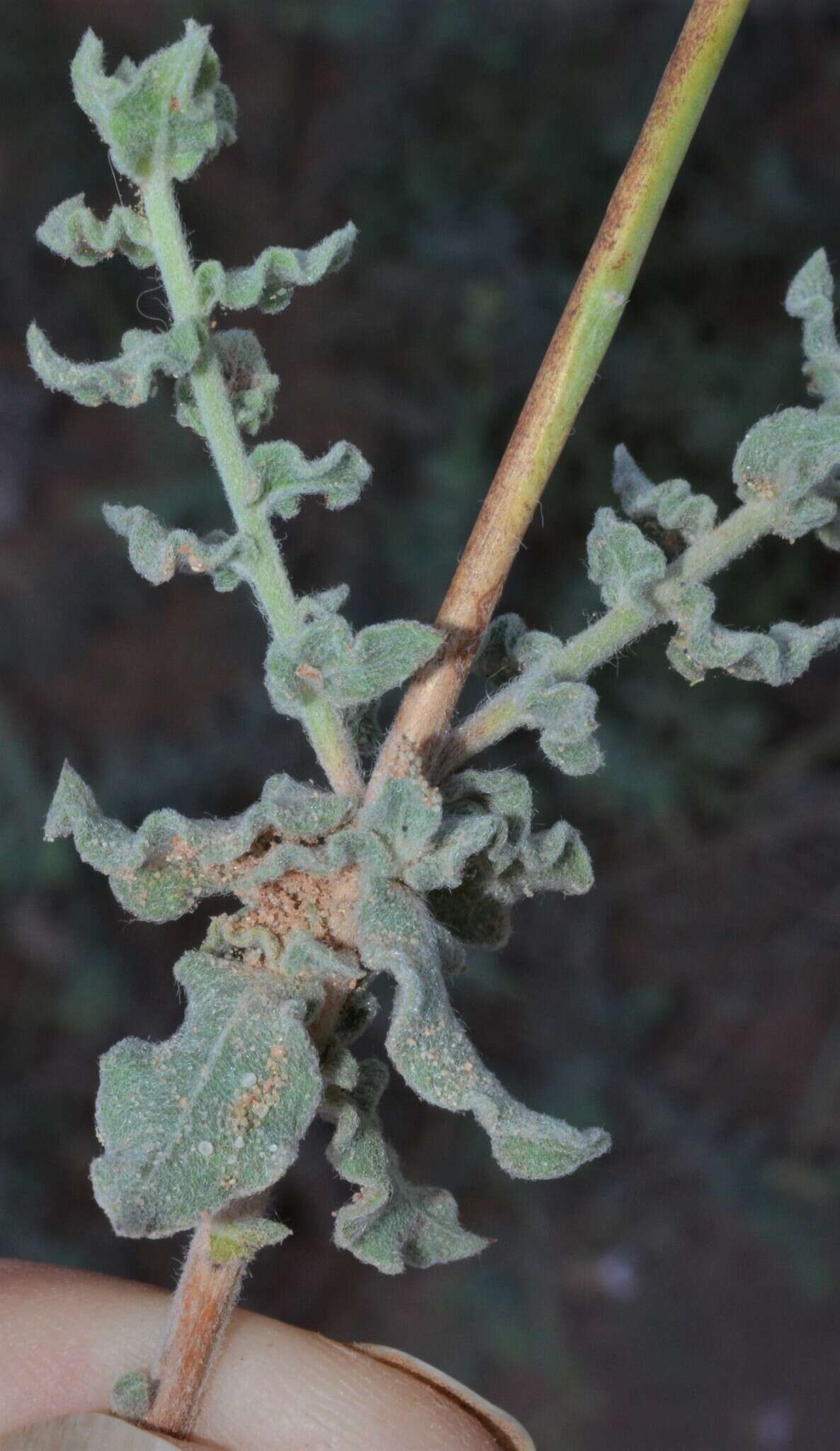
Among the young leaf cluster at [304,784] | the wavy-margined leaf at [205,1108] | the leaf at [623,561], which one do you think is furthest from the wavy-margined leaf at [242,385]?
the wavy-margined leaf at [205,1108]

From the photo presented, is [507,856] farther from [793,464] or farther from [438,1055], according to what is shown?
[793,464]

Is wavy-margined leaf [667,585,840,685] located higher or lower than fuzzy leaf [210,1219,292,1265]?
higher

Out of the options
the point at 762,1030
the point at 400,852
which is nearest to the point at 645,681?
the point at 762,1030

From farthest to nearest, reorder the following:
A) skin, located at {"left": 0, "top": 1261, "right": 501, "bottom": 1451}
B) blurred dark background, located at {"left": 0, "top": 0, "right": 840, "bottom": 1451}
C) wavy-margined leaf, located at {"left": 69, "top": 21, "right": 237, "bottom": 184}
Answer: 1. blurred dark background, located at {"left": 0, "top": 0, "right": 840, "bottom": 1451}
2. skin, located at {"left": 0, "top": 1261, "right": 501, "bottom": 1451}
3. wavy-margined leaf, located at {"left": 69, "top": 21, "right": 237, "bottom": 184}

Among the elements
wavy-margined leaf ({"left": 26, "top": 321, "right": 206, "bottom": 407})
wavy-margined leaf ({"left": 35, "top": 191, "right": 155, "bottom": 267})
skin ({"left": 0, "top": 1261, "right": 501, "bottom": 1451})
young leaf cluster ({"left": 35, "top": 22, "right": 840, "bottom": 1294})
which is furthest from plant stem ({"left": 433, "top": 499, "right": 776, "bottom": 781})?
skin ({"left": 0, "top": 1261, "right": 501, "bottom": 1451})

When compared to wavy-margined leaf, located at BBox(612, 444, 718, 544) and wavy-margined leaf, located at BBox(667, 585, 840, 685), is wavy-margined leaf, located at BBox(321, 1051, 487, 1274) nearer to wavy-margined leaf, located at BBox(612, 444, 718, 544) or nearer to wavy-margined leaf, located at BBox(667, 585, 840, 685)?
wavy-margined leaf, located at BBox(667, 585, 840, 685)

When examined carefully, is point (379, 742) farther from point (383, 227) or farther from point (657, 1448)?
point (657, 1448)
